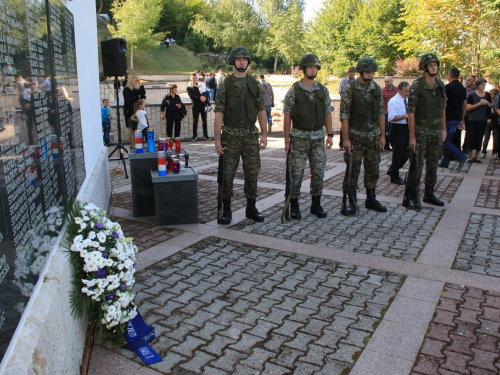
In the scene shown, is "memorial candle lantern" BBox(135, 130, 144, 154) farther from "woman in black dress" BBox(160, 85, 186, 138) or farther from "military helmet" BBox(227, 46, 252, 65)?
"woman in black dress" BBox(160, 85, 186, 138)

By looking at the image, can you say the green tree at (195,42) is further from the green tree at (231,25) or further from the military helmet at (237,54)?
the military helmet at (237,54)

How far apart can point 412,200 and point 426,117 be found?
49.4 inches

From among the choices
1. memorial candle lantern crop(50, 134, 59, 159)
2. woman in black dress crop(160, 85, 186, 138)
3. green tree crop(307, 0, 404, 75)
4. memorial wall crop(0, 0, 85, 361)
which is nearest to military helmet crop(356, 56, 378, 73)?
memorial wall crop(0, 0, 85, 361)

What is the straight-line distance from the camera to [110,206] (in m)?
7.23

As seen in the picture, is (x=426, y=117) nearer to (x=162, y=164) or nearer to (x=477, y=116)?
(x=162, y=164)

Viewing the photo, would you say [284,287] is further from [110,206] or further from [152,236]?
[110,206]

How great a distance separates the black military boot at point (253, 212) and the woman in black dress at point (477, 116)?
6.76 m

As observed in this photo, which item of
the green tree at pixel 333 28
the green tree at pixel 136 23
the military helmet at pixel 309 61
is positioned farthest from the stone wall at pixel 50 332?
Answer: the green tree at pixel 136 23

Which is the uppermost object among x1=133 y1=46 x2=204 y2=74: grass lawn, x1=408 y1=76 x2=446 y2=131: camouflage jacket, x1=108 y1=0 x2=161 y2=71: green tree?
x1=108 y1=0 x2=161 y2=71: green tree

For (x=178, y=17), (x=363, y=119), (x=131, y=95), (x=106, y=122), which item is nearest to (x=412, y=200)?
(x=363, y=119)

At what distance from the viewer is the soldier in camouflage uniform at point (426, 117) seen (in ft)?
22.0

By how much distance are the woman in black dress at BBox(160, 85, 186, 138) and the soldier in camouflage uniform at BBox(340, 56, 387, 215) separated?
26.1 feet

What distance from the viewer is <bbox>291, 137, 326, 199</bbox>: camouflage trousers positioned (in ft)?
→ 20.9

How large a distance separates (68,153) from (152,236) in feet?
6.96
